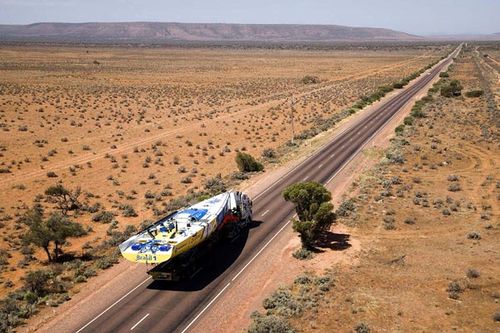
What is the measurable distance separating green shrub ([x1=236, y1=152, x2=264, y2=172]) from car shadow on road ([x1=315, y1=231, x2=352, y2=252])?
59.3 ft

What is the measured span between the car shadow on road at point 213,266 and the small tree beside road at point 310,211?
419 centimetres

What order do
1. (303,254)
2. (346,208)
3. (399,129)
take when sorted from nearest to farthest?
(303,254) → (346,208) → (399,129)

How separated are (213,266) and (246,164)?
22.2m

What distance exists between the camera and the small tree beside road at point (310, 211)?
97.0 feet

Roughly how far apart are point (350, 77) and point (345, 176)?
4410 inches

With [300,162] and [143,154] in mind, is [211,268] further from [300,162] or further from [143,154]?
[143,154]

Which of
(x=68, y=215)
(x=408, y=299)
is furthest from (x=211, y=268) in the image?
(x=68, y=215)

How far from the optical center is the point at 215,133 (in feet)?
228

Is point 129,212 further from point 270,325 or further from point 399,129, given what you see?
point 399,129

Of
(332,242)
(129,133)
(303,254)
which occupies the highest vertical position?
(303,254)

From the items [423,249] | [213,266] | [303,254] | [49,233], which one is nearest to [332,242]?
[303,254]

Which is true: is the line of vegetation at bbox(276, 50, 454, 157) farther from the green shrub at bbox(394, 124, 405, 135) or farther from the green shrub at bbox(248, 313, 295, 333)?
the green shrub at bbox(248, 313, 295, 333)

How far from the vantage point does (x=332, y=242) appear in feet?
101

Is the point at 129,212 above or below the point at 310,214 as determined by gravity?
below
